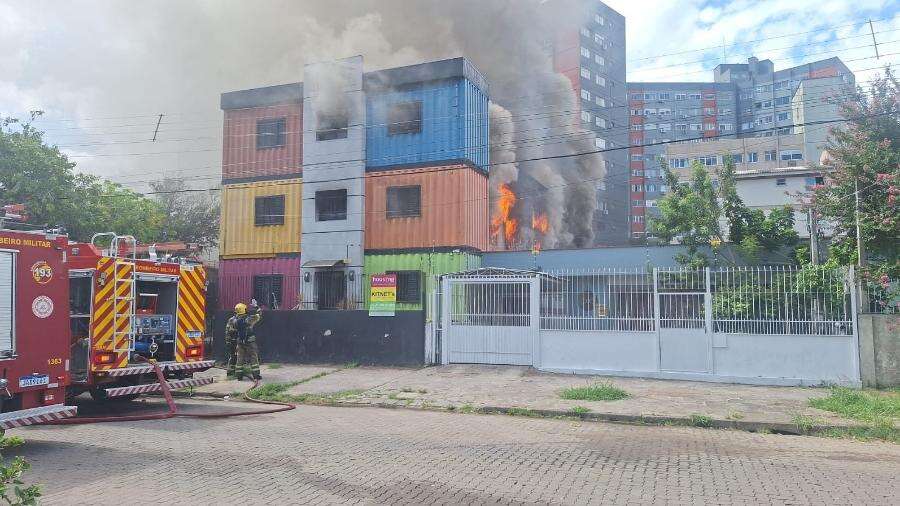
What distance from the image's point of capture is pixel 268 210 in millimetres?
20266

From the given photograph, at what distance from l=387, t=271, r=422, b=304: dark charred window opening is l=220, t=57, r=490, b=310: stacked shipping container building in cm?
3

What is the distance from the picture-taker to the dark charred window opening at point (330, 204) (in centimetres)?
1927

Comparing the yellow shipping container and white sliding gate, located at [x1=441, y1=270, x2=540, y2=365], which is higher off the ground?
the yellow shipping container

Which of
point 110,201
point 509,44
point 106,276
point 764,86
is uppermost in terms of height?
point 764,86

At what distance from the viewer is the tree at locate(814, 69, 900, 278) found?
38.5 ft

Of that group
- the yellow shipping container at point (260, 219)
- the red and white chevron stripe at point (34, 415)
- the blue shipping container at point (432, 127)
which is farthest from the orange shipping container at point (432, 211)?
the red and white chevron stripe at point (34, 415)

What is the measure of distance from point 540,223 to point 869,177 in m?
25.4

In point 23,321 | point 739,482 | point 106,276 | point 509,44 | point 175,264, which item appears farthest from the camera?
point 509,44

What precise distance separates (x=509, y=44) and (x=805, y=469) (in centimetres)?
3253

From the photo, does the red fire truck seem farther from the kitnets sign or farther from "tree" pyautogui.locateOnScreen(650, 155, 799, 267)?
"tree" pyautogui.locateOnScreen(650, 155, 799, 267)

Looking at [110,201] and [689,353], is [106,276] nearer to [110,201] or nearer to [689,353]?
[689,353]

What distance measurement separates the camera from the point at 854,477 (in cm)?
594

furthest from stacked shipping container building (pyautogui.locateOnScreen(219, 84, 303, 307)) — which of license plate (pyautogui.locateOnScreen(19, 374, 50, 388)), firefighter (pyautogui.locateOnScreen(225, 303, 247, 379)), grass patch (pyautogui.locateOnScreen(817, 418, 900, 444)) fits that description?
grass patch (pyautogui.locateOnScreen(817, 418, 900, 444))

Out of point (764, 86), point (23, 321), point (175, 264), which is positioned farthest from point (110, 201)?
point (764, 86)
